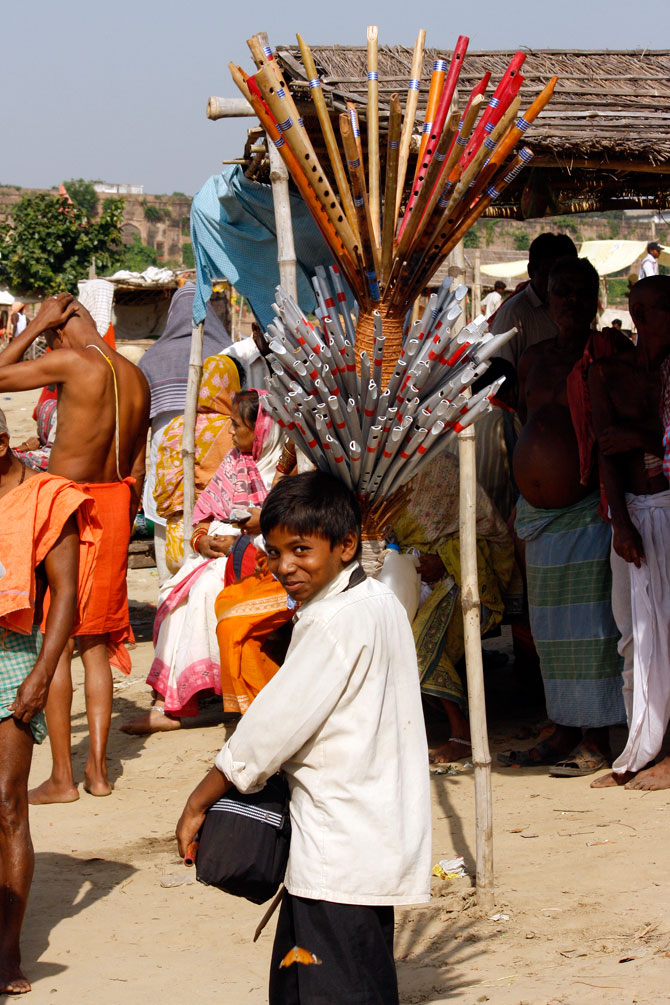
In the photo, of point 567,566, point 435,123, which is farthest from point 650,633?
point 435,123

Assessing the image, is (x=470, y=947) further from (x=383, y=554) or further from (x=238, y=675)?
(x=238, y=675)

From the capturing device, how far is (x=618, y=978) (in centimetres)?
313

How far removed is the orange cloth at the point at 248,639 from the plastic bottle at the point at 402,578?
788 mm

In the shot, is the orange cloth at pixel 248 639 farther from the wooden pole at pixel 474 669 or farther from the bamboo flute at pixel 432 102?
the bamboo flute at pixel 432 102

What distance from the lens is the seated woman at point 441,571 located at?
5402 millimetres

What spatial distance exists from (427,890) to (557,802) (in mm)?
2341

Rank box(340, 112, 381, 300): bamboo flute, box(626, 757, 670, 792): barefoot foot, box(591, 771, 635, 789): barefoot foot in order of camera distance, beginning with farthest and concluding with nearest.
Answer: box(591, 771, 635, 789): barefoot foot < box(626, 757, 670, 792): barefoot foot < box(340, 112, 381, 300): bamboo flute

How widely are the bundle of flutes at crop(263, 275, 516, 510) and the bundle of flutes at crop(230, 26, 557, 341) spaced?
6.7 inches

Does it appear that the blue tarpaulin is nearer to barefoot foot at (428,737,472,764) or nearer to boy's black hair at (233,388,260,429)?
boy's black hair at (233,388,260,429)

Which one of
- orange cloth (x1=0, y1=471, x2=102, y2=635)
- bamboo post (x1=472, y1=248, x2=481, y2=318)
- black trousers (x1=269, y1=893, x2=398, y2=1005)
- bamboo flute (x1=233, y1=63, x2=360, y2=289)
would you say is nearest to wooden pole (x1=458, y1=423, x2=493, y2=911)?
bamboo flute (x1=233, y1=63, x2=360, y2=289)

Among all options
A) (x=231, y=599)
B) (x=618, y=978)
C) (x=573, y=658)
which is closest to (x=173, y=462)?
(x=231, y=599)

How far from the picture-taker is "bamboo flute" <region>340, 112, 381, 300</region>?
126 inches

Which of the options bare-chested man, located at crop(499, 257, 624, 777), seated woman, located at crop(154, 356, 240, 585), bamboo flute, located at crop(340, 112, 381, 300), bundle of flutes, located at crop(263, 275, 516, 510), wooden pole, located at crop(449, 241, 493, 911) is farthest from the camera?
seated woman, located at crop(154, 356, 240, 585)

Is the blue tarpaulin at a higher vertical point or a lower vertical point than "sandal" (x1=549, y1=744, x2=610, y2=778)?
higher
